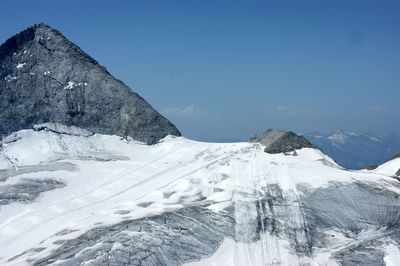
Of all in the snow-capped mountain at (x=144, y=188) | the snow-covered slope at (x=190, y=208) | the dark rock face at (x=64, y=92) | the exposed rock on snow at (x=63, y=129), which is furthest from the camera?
the dark rock face at (x=64, y=92)

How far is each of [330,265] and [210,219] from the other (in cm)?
1083

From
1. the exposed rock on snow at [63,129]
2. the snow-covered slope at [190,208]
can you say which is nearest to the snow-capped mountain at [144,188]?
the snow-covered slope at [190,208]

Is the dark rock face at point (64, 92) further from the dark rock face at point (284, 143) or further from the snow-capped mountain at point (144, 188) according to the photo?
the dark rock face at point (284, 143)

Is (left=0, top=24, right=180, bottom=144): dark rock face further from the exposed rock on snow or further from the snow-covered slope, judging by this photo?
the snow-covered slope

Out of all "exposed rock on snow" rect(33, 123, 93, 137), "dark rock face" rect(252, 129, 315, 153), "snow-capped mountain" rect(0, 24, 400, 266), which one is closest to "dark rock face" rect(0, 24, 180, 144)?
"snow-capped mountain" rect(0, 24, 400, 266)

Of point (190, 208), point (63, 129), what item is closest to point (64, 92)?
point (63, 129)

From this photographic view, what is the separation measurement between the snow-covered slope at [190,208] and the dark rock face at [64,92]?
642 centimetres

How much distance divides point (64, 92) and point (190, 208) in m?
36.5

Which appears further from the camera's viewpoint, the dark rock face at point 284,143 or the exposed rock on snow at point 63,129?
the exposed rock on snow at point 63,129

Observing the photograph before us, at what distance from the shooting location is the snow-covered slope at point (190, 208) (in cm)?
4025

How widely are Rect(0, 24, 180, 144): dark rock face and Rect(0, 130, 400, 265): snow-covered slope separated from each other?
6.42 m

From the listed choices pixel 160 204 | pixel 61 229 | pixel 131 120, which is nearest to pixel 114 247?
pixel 61 229

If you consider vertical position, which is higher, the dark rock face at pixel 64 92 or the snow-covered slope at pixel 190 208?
the dark rock face at pixel 64 92

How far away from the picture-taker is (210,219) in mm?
45469
